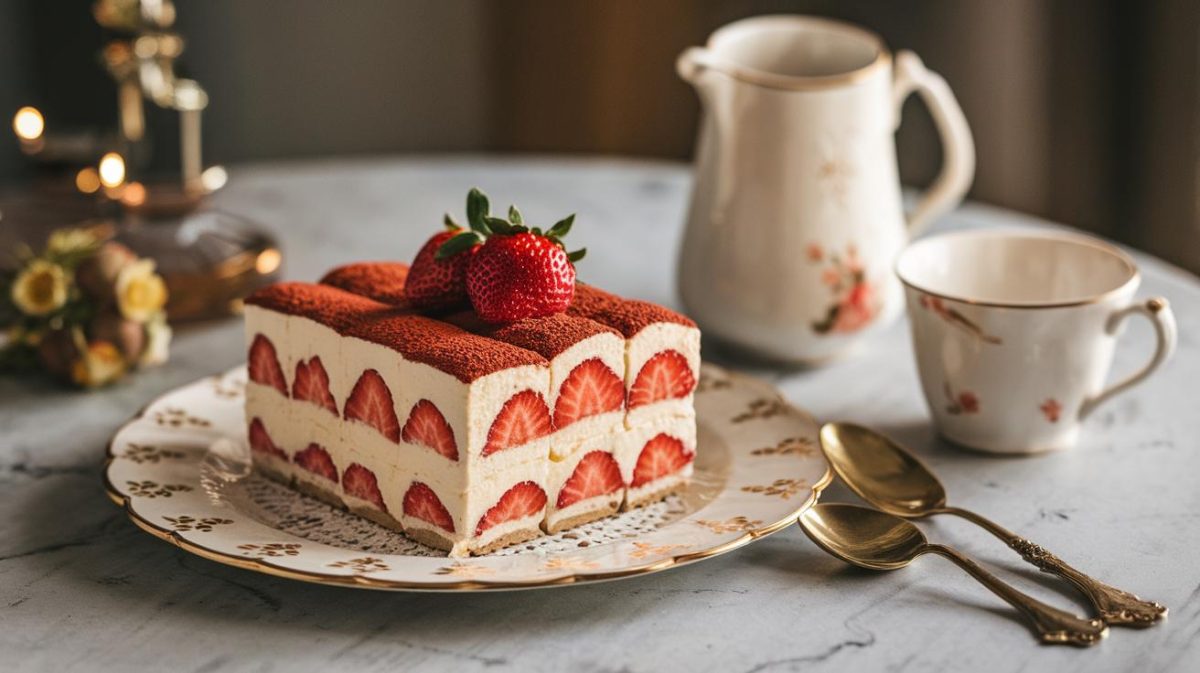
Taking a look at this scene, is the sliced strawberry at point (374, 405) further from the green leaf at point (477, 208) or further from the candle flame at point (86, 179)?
the candle flame at point (86, 179)

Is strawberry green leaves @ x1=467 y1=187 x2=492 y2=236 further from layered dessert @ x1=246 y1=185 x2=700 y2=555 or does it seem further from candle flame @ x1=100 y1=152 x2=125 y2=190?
candle flame @ x1=100 y1=152 x2=125 y2=190

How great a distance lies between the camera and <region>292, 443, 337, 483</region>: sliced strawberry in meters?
1.43

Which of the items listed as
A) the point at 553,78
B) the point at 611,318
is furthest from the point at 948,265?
the point at 553,78

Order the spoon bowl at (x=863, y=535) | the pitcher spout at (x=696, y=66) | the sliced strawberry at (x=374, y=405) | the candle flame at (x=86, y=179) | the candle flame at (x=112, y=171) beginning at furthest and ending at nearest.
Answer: the candle flame at (x=86, y=179) < the candle flame at (x=112, y=171) < the pitcher spout at (x=696, y=66) < the sliced strawberry at (x=374, y=405) < the spoon bowl at (x=863, y=535)

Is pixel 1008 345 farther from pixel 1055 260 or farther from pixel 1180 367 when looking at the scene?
pixel 1180 367

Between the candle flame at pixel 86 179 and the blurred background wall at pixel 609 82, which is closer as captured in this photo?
the candle flame at pixel 86 179

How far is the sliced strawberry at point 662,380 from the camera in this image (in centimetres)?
140

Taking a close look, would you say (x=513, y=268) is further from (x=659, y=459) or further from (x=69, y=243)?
(x=69, y=243)

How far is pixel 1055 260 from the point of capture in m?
1.62

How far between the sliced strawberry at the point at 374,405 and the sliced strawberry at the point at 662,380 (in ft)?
0.81

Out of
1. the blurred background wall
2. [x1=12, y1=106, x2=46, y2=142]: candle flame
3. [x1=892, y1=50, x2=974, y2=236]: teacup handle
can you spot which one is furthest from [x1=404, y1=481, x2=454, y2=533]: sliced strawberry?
the blurred background wall

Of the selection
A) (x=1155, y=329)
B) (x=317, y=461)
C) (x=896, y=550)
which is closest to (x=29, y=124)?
(x=317, y=461)

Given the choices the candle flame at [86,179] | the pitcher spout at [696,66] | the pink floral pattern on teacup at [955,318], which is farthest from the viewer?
the candle flame at [86,179]

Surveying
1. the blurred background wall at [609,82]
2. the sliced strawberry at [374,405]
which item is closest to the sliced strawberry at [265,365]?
the sliced strawberry at [374,405]
